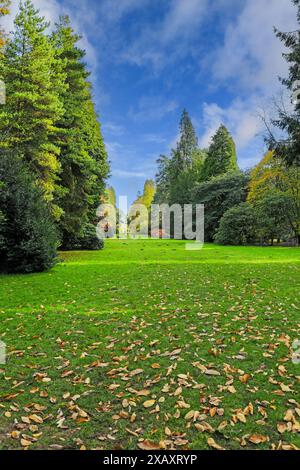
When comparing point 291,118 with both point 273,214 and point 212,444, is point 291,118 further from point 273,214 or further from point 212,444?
point 212,444

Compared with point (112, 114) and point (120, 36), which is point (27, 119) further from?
point (112, 114)

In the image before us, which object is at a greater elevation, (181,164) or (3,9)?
(181,164)

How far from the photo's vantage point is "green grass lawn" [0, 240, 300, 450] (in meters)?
2.76

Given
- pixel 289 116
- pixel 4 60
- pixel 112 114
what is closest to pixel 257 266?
pixel 289 116

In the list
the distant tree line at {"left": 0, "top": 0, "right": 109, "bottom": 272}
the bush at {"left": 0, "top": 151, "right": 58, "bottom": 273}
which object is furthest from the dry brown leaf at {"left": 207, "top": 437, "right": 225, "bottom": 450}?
the bush at {"left": 0, "top": 151, "right": 58, "bottom": 273}

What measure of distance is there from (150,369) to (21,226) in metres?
8.20

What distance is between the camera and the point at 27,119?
1272cm

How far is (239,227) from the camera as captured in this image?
86.4ft

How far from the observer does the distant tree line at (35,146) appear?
1055cm

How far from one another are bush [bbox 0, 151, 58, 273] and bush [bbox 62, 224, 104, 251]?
9201mm

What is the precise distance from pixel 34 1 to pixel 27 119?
5482mm

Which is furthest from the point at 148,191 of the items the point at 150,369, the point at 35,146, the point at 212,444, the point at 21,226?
the point at 212,444

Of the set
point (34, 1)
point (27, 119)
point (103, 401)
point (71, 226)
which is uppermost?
point (34, 1)

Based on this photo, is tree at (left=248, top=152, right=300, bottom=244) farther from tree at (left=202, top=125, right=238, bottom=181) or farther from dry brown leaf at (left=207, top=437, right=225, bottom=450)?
dry brown leaf at (left=207, top=437, right=225, bottom=450)
